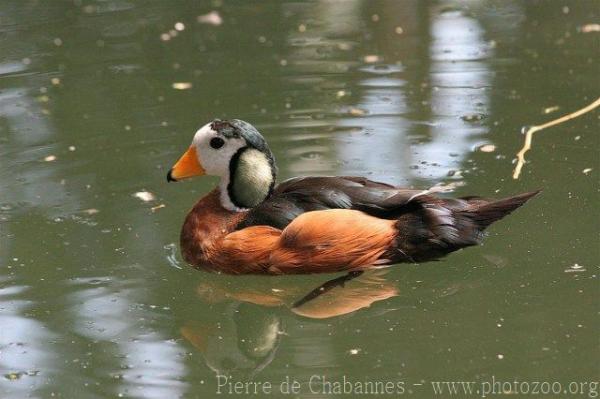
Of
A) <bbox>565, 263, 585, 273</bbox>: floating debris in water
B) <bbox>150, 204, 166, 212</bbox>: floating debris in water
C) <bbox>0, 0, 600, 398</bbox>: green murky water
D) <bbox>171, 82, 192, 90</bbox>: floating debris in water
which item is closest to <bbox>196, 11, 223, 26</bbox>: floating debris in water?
<bbox>0, 0, 600, 398</bbox>: green murky water

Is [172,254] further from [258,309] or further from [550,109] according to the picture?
[550,109]

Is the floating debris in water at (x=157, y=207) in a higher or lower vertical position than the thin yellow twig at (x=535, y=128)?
higher

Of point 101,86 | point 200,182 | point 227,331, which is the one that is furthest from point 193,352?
point 101,86

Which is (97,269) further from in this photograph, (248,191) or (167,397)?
(167,397)

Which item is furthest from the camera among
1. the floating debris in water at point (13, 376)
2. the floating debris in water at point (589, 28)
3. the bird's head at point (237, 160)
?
the floating debris in water at point (589, 28)

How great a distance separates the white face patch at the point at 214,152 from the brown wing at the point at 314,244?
422 millimetres

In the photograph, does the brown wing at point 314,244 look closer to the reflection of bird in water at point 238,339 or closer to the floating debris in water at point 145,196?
the reflection of bird in water at point 238,339

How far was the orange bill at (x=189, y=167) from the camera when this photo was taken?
6449 mm

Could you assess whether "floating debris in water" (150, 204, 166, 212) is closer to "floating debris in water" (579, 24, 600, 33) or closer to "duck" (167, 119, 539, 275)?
"duck" (167, 119, 539, 275)

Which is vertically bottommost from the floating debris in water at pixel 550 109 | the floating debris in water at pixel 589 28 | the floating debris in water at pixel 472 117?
the floating debris in water at pixel 589 28

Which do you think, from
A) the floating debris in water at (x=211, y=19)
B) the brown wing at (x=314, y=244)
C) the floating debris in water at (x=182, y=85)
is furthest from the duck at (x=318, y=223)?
the floating debris in water at (x=211, y=19)

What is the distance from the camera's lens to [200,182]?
747cm

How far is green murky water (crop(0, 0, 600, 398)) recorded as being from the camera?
17.5 ft

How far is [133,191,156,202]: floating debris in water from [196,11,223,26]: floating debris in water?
3972 mm
